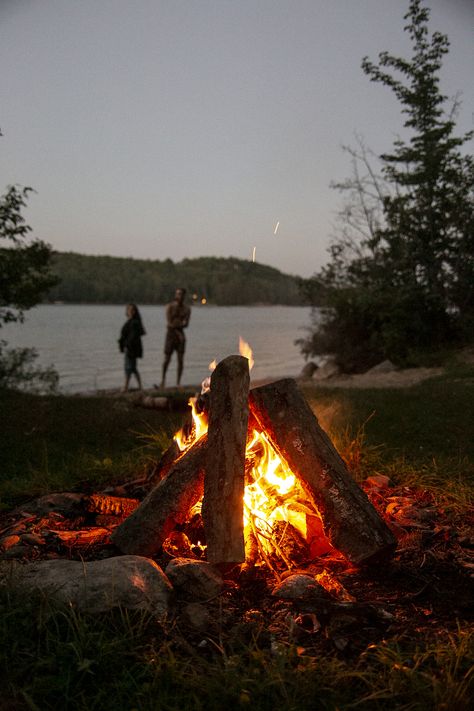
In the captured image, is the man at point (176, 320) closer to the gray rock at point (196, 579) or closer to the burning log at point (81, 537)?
the burning log at point (81, 537)

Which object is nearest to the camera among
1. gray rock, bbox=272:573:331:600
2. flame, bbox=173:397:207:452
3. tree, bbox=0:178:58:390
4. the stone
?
gray rock, bbox=272:573:331:600

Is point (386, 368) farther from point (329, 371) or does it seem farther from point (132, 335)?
point (132, 335)

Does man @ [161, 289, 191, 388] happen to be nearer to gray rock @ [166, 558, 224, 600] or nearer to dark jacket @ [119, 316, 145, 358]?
dark jacket @ [119, 316, 145, 358]

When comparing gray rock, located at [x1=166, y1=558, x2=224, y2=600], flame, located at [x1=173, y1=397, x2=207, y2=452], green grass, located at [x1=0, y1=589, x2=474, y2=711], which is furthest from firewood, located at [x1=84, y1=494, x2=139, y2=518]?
green grass, located at [x1=0, y1=589, x2=474, y2=711]

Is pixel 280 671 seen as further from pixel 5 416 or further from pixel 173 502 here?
pixel 5 416

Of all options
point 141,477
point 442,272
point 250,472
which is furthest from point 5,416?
point 442,272

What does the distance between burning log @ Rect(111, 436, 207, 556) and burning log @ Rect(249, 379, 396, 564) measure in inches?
20.6

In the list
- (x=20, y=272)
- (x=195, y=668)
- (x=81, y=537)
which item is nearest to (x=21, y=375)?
(x=20, y=272)

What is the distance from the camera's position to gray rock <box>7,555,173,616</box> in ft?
9.81

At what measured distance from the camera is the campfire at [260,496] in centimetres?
351

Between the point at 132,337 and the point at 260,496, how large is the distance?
10970mm

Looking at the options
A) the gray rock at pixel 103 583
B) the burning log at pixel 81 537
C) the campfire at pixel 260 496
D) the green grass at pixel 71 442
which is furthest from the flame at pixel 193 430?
the gray rock at pixel 103 583

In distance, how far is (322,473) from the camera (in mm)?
3711

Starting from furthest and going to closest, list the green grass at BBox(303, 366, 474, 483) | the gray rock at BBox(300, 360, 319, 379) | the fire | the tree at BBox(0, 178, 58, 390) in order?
the gray rock at BBox(300, 360, 319, 379), the tree at BBox(0, 178, 58, 390), the green grass at BBox(303, 366, 474, 483), the fire
